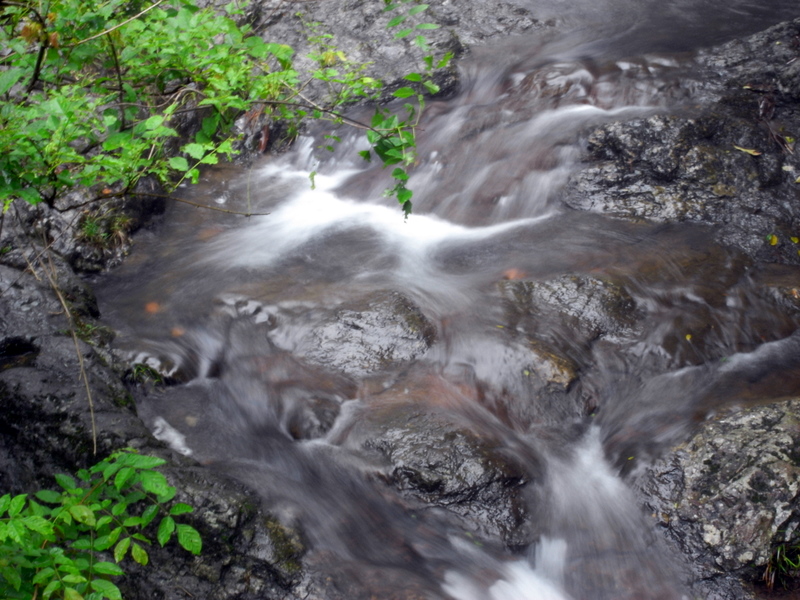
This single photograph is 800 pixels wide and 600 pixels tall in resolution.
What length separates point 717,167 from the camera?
6.03 metres

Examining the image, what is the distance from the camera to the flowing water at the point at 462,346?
353 cm

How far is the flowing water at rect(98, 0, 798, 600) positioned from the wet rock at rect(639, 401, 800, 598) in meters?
0.16

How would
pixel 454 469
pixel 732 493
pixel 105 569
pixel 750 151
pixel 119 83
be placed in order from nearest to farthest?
pixel 105 569 → pixel 119 83 → pixel 732 493 → pixel 454 469 → pixel 750 151

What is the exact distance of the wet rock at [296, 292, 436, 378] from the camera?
450 centimetres

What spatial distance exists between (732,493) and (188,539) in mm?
2784

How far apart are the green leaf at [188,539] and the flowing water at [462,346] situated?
1.11 metres

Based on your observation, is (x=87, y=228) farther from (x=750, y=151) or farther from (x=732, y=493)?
(x=750, y=151)

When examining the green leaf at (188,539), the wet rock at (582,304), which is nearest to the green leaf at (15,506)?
the green leaf at (188,539)

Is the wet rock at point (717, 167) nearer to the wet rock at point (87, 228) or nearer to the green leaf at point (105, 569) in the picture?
the wet rock at point (87, 228)

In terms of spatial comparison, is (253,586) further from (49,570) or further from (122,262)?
(122,262)

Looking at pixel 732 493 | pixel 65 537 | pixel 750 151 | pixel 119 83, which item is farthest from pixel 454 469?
pixel 750 151

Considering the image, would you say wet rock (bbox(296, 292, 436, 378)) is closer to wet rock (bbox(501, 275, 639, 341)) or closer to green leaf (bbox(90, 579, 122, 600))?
wet rock (bbox(501, 275, 639, 341))

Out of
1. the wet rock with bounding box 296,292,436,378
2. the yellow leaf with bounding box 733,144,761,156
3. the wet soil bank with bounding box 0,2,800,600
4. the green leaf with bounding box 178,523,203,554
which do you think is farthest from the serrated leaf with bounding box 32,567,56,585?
the yellow leaf with bounding box 733,144,761,156

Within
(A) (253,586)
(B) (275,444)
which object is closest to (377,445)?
(B) (275,444)
